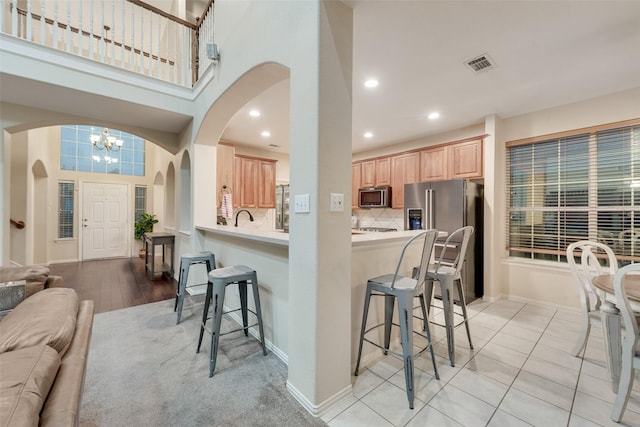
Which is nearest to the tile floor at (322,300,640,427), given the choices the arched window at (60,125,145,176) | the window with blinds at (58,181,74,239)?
the arched window at (60,125,145,176)

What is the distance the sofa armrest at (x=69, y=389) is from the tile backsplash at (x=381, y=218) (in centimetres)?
472

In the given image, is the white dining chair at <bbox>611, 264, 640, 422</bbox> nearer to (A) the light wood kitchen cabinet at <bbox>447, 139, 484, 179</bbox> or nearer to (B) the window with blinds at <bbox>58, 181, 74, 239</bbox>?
(A) the light wood kitchen cabinet at <bbox>447, 139, 484, 179</bbox>

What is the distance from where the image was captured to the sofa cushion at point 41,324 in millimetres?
980

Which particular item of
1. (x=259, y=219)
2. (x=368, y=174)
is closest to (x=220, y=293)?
(x=259, y=219)

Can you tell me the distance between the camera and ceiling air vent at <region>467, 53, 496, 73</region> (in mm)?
2387

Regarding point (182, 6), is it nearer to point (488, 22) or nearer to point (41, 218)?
point (488, 22)

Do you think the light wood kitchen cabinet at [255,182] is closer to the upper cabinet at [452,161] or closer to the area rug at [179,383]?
the area rug at [179,383]

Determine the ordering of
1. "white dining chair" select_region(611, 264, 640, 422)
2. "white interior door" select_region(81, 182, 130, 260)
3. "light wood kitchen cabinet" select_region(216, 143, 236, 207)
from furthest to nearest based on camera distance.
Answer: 1. "white interior door" select_region(81, 182, 130, 260)
2. "light wood kitchen cabinet" select_region(216, 143, 236, 207)
3. "white dining chair" select_region(611, 264, 640, 422)

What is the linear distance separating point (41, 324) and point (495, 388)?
2.59 metres

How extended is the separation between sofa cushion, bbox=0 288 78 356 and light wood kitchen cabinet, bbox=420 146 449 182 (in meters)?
4.46

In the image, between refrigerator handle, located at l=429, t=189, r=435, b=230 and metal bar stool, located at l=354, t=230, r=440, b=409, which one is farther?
refrigerator handle, located at l=429, t=189, r=435, b=230

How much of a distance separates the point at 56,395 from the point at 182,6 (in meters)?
5.67

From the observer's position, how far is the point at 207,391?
5.75 feet

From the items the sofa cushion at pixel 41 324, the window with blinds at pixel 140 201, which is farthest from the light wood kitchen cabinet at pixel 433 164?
the window with blinds at pixel 140 201
